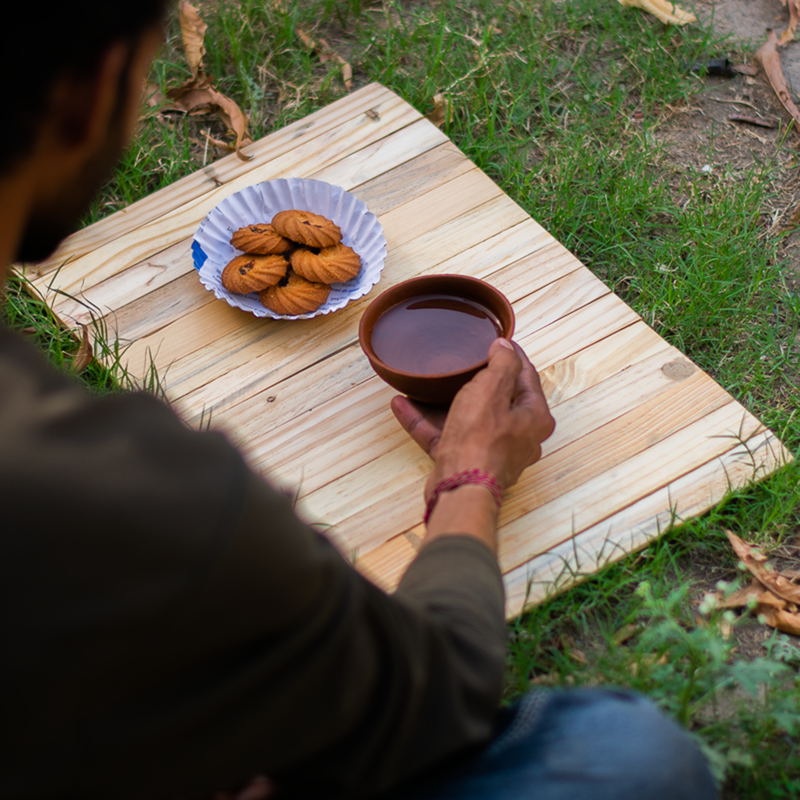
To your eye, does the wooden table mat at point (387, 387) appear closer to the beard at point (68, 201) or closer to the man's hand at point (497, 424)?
the man's hand at point (497, 424)

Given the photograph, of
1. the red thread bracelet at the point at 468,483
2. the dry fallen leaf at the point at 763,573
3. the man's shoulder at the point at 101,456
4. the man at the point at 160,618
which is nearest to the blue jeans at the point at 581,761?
the man at the point at 160,618

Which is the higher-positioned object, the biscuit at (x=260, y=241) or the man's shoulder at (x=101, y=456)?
the man's shoulder at (x=101, y=456)

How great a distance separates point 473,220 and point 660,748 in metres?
1.55

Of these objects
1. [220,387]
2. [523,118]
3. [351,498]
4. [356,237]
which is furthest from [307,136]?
[351,498]

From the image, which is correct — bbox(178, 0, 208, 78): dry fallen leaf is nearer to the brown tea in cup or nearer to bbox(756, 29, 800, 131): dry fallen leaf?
the brown tea in cup

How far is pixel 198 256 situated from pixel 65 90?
1310 millimetres

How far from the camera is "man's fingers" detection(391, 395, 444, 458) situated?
183 centimetres

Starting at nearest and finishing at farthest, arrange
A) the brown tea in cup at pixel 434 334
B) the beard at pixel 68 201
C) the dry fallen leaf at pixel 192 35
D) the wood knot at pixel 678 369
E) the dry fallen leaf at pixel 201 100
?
the beard at pixel 68 201
the brown tea in cup at pixel 434 334
the wood knot at pixel 678 369
the dry fallen leaf at pixel 201 100
the dry fallen leaf at pixel 192 35

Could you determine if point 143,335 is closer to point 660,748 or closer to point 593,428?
point 593,428

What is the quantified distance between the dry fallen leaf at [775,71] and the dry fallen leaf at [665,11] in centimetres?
29

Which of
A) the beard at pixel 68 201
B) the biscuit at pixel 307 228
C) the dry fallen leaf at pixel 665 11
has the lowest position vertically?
the biscuit at pixel 307 228

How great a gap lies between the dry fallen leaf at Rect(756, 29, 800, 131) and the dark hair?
264 cm

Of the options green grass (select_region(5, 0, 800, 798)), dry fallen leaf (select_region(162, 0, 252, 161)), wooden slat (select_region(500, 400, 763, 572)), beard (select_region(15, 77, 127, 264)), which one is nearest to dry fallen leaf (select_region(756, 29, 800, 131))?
green grass (select_region(5, 0, 800, 798))

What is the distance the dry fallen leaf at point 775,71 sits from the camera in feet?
9.61
